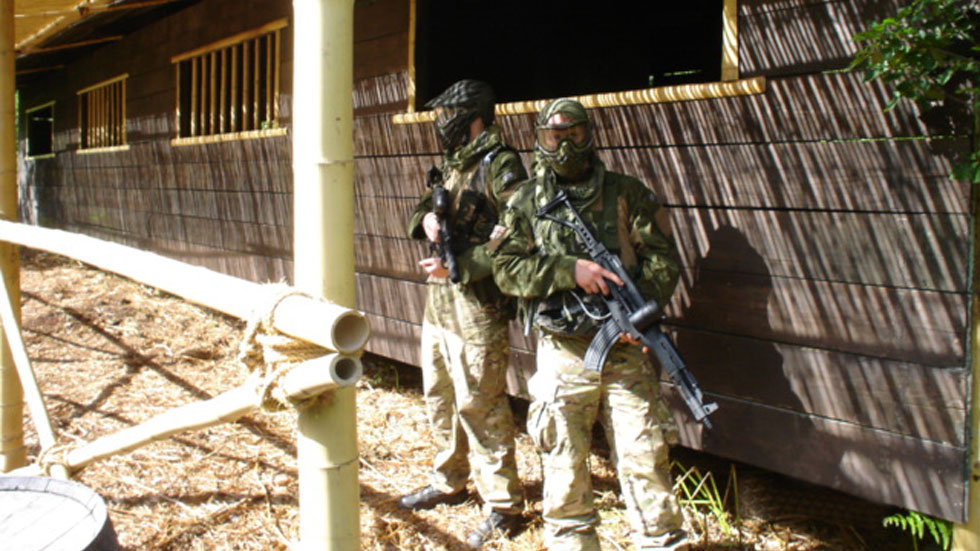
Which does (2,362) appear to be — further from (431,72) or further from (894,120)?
(894,120)

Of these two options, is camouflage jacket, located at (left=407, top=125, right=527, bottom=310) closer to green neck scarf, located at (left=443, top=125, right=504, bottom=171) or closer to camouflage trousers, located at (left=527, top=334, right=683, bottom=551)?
green neck scarf, located at (left=443, top=125, right=504, bottom=171)

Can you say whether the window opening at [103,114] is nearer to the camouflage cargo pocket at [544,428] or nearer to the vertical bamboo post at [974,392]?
the camouflage cargo pocket at [544,428]

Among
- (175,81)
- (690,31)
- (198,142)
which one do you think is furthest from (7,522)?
(690,31)

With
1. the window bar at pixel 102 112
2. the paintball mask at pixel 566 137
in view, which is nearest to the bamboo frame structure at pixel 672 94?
the paintball mask at pixel 566 137

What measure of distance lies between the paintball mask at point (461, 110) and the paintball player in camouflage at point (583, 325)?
1.63 feet

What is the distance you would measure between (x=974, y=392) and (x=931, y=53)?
108cm

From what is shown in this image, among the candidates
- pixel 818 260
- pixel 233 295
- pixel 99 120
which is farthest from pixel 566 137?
pixel 99 120

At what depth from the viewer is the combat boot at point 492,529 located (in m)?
3.44

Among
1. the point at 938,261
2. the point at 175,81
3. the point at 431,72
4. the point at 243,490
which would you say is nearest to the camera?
the point at 938,261

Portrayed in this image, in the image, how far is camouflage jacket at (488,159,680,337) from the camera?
2.86 metres

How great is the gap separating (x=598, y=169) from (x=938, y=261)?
1.16 m

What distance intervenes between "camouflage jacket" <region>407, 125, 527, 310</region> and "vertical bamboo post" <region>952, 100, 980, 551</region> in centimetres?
160

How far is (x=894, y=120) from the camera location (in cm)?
263

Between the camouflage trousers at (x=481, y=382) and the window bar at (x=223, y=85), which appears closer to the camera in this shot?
the camouflage trousers at (x=481, y=382)
